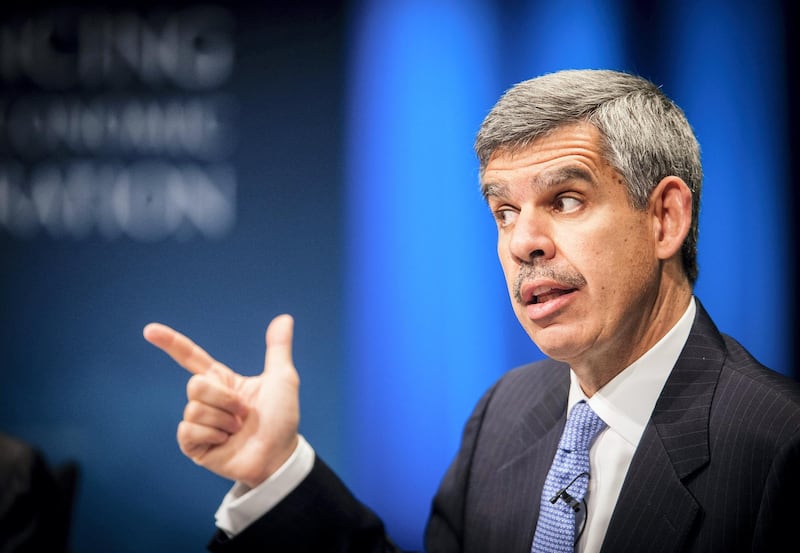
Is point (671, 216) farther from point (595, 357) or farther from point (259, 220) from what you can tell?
point (259, 220)

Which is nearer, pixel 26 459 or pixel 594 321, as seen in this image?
pixel 594 321

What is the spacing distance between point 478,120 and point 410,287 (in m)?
0.58

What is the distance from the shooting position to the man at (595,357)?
133cm

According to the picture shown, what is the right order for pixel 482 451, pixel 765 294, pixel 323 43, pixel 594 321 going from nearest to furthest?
pixel 594 321 → pixel 482 451 → pixel 765 294 → pixel 323 43

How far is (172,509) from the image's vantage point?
2.65m

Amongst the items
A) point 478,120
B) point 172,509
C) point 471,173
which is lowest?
point 172,509

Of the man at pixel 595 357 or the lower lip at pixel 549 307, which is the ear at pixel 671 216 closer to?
the man at pixel 595 357

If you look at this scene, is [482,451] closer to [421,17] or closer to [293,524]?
[293,524]

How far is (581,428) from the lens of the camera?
146 centimetres

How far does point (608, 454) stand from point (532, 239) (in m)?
0.42

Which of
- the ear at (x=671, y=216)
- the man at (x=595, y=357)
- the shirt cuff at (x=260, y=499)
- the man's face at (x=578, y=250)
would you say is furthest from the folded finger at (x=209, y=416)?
the ear at (x=671, y=216)

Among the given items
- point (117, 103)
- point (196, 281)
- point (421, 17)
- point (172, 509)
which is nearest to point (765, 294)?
point (421, 17)

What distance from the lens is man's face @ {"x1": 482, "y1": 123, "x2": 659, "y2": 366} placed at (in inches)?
53.9

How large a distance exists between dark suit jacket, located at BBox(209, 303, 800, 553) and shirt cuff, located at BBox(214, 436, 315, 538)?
0.05 ft
